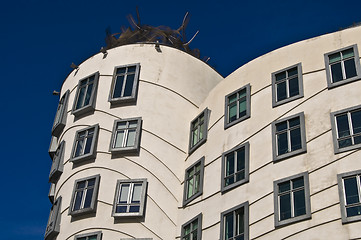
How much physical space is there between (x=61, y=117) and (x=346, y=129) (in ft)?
51.0

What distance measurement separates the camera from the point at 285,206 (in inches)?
823

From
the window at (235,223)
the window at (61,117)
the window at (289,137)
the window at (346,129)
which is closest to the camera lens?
the window at (346,129)

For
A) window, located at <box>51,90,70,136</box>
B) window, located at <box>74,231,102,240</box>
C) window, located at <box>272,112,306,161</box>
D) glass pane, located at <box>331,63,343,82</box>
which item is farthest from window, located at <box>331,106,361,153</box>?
window, located at <box>51,90,70,136</box>

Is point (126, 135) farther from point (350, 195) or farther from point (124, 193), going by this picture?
point (350, 195)

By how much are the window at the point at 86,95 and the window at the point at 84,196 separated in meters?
3.96

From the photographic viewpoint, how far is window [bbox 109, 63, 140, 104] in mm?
28406

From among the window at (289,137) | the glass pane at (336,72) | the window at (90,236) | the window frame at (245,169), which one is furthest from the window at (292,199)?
the window at (90,236)

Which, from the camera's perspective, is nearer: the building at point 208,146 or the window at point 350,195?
the window at point 350,195

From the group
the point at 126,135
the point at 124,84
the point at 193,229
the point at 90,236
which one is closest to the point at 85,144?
the point at 126,135

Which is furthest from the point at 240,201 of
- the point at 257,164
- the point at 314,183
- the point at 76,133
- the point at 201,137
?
the point at 76,133

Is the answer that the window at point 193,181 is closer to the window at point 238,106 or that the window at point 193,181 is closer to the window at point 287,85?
the window at point 238,106

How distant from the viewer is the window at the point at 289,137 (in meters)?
21.9

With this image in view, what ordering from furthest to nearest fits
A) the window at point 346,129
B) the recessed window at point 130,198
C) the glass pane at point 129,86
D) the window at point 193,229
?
the glass pane at point 129,86, the recessed window at point 130,198, the window at point 193,229, the window at point 346,129

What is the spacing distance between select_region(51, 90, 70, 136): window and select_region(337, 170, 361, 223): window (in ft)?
51.4
